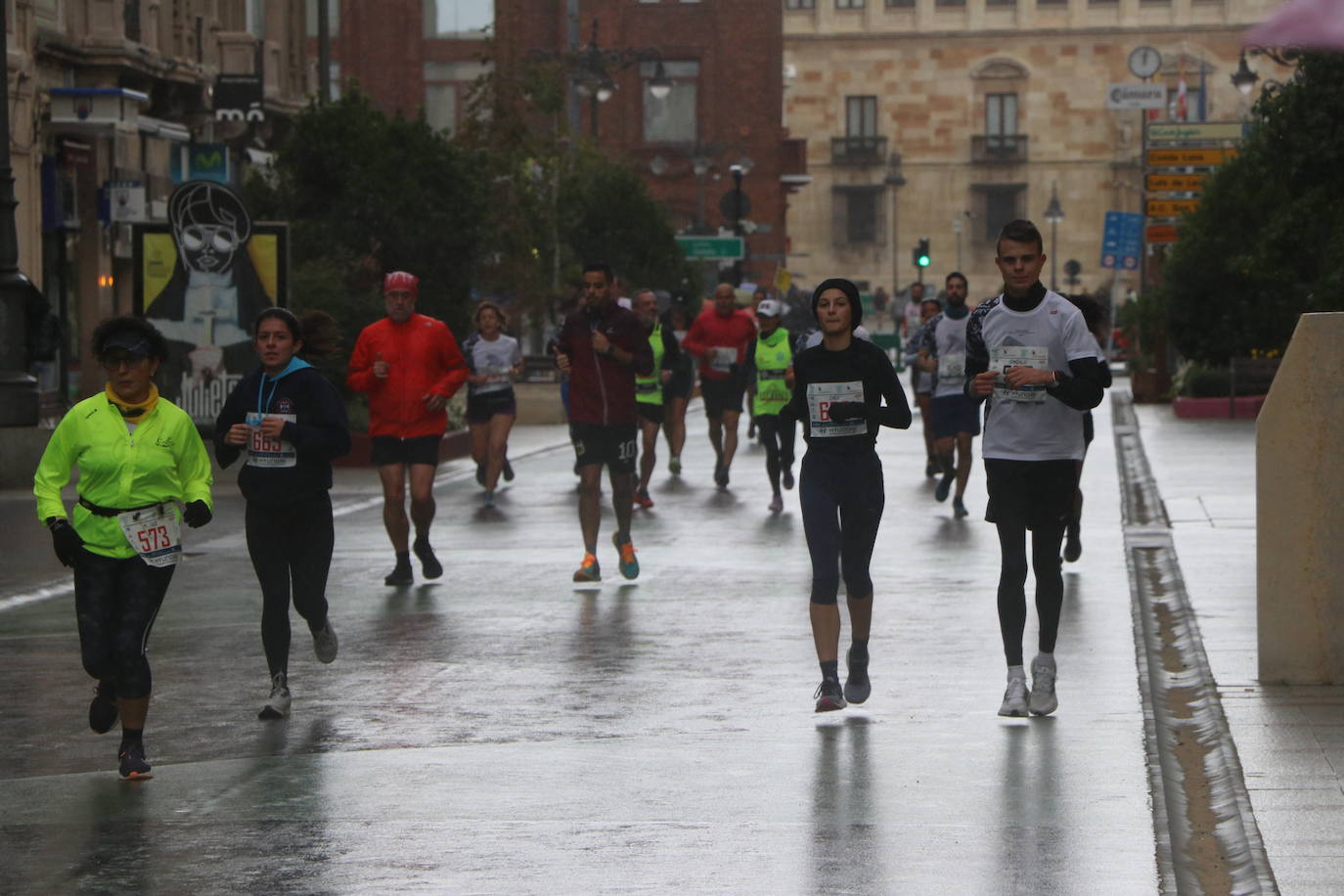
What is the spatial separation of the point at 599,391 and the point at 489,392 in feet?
20.3

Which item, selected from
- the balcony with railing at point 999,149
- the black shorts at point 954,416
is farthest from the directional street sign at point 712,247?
the balcony with railing at point 999,149

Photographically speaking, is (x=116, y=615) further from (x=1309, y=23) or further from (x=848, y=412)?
(x=1309, y=23)

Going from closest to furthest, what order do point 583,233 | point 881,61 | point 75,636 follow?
point 75,636 < point 583,233 < point 881,61

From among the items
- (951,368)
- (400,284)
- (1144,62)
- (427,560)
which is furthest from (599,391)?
(1144,62)

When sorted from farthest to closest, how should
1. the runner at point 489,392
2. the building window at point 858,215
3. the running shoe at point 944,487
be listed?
the building window at point 858,215
the runner at point 489,392
the running shoe at point 944,487

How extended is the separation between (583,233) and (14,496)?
30968mm

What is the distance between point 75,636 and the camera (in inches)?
486

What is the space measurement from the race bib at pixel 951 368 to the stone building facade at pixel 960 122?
305 feet

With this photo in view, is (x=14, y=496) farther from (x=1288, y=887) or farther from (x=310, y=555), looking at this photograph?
(x=1288, y=887)

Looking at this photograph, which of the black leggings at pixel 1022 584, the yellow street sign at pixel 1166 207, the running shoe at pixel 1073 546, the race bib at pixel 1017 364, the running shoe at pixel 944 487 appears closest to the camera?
the race bib at pixel 1017 364

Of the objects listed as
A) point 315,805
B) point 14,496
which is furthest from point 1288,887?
point 14,496

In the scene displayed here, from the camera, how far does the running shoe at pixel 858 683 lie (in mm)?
9750

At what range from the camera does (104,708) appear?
8.60 metres

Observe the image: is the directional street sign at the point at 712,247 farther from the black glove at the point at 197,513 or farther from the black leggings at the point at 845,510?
the black glove at the point at 197,513
